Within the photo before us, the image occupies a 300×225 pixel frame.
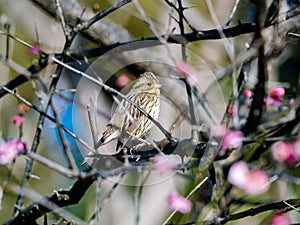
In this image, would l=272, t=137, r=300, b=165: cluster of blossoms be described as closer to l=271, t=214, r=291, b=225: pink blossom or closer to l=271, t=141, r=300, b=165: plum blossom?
l=271, t=141, r=300, b=165: plum blossom

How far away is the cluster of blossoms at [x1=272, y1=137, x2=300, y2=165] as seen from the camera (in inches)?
91.9

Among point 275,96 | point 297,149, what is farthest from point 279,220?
point 275,96

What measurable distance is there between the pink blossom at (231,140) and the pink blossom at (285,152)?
0.31m

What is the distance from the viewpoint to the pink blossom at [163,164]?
201 centimetres

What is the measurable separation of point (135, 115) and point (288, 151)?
55cm

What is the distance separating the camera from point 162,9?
405 cm

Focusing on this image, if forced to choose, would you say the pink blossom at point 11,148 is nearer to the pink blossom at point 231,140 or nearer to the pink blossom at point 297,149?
the pink blossom at point 231,140

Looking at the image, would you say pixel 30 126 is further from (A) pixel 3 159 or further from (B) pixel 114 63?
(A) pixel 3 159

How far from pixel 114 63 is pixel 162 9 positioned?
4.06ft

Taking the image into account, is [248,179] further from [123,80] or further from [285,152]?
[123,80]

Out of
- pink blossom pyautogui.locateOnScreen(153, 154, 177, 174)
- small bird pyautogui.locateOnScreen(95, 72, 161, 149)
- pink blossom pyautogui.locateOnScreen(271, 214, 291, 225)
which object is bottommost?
pink blossom pyautogui.locateOnScreen(271, 214, 291, 225)

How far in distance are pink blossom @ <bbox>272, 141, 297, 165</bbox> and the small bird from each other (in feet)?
1.48

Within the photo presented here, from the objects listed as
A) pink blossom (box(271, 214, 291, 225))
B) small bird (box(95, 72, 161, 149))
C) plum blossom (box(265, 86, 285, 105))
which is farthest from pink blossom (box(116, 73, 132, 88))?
pink blossom (box(271, 214, 291, 225))

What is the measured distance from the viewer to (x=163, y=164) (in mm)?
2018
